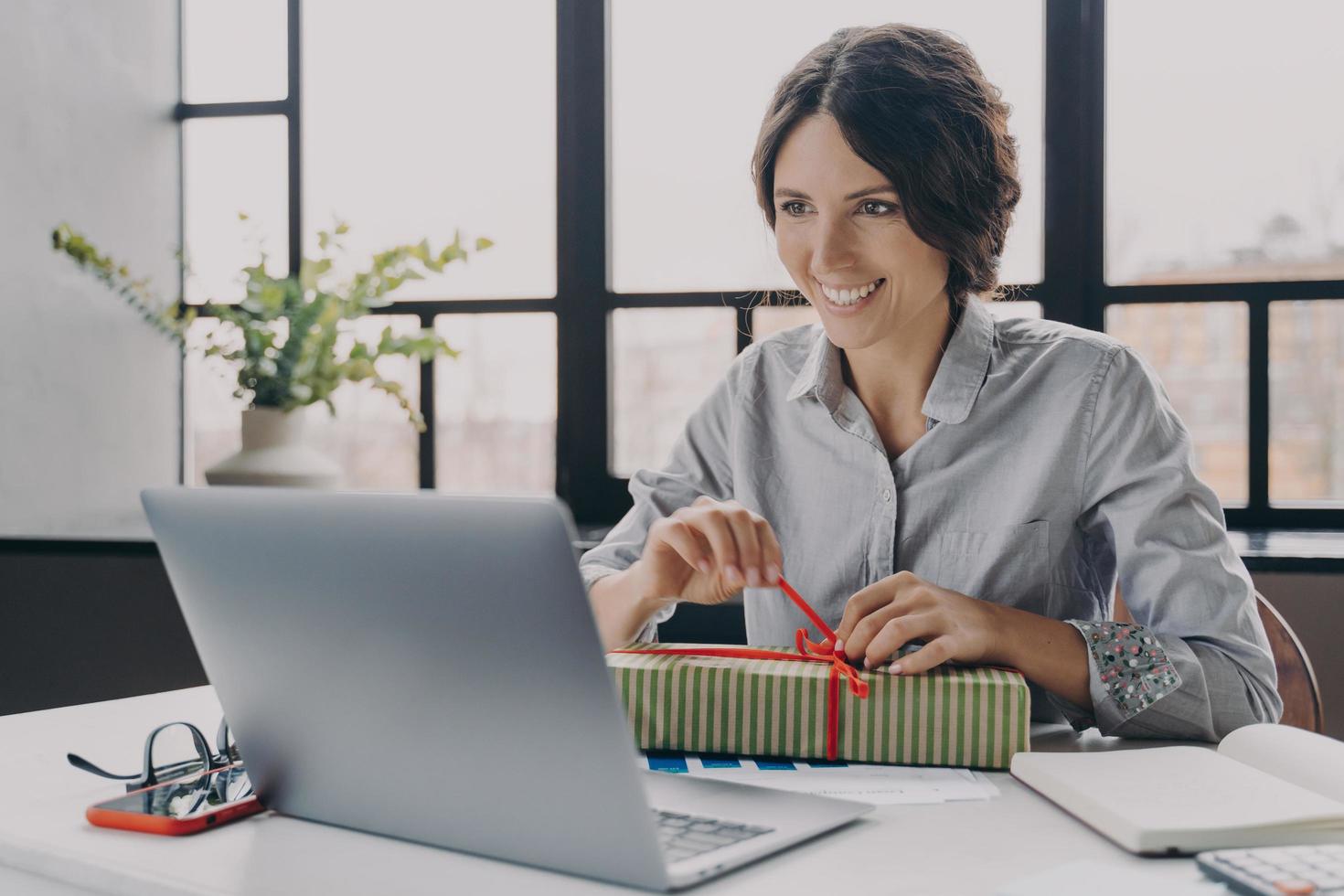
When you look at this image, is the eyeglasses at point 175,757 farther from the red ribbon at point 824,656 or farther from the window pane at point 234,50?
the window pane at point 234,50

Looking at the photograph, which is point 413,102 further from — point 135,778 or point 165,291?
point 135,778

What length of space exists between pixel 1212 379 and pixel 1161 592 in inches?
56.8

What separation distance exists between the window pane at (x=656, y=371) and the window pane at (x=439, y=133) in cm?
24

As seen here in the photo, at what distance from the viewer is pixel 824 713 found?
0.93 meters

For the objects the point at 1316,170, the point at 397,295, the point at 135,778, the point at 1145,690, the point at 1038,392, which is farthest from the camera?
the point at 397,295

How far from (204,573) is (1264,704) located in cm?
95

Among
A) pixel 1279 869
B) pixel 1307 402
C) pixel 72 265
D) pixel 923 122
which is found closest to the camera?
pixel 1279 869

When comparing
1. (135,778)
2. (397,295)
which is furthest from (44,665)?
(135,778)

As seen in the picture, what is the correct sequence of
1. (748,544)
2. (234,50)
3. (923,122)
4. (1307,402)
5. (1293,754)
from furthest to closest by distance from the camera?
(234,50), (1307,402), (923,122), (748,544), (1293,754)

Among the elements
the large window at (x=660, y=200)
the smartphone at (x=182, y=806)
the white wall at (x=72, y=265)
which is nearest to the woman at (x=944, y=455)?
the smartphone at (x=182, y=806)

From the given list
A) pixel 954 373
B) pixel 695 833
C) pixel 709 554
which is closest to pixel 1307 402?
pixel 954 373

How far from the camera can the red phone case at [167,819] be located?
0.75 meters

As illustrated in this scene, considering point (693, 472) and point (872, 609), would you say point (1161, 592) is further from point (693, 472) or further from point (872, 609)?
point (693, 472)

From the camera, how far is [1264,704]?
112 cm
